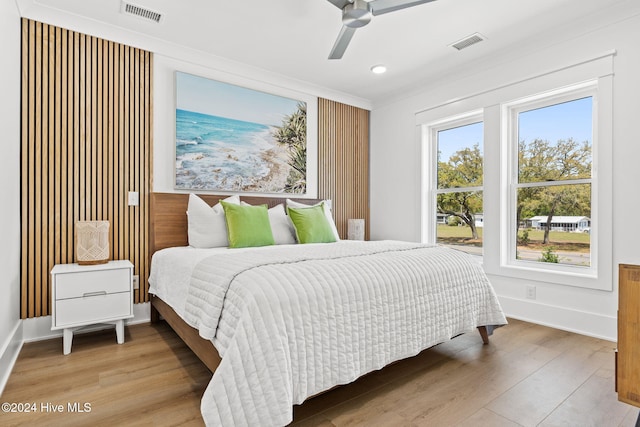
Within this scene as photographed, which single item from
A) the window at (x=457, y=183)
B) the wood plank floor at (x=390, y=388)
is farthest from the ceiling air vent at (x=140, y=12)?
the window at (x=457, y=183)

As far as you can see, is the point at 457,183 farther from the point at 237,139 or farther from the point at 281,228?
the point at 237,139

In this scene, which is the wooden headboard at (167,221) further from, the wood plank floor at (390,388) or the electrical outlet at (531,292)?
the electrical outlet at (531,292)

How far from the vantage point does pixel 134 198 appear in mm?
2998

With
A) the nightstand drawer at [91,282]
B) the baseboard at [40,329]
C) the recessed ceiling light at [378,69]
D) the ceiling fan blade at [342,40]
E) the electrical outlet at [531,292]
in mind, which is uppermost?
the recessed ceiling light at [378,69]

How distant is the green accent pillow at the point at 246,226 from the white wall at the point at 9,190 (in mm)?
1412

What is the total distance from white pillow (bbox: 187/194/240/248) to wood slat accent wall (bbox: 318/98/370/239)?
5.37ft

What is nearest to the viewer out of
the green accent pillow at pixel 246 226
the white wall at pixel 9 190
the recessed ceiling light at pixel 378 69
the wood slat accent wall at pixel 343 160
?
the white wall at pixel 9 190

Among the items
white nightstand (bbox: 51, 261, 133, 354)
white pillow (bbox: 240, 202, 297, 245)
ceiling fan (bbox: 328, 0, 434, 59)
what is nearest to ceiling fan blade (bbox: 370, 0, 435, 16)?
ceiling fan (bbox: 328, 0, 434, 59)

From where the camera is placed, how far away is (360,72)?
12.5ft

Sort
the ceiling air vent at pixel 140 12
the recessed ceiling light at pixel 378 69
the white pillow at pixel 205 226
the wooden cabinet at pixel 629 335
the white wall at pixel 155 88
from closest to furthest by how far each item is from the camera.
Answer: the wooden cabinet at pixel 629 335
the white wall at pixel 155 88
the ceiling air vent at pixel 140 12
the white pillow at pixel 205 226
the recessed ceiling light at pixel 378 69

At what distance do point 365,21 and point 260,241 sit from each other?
1.87 metres

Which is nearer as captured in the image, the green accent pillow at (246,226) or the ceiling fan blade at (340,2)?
the ceiling fan blade at (340,2)

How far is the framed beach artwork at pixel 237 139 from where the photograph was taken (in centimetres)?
326

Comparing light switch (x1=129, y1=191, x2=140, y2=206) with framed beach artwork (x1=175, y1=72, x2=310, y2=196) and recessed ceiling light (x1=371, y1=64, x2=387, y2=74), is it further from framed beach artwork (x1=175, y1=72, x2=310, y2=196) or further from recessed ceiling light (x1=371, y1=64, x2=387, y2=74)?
recessed ceiling light (x1=371, y1=64, x2=387, y2=74)
